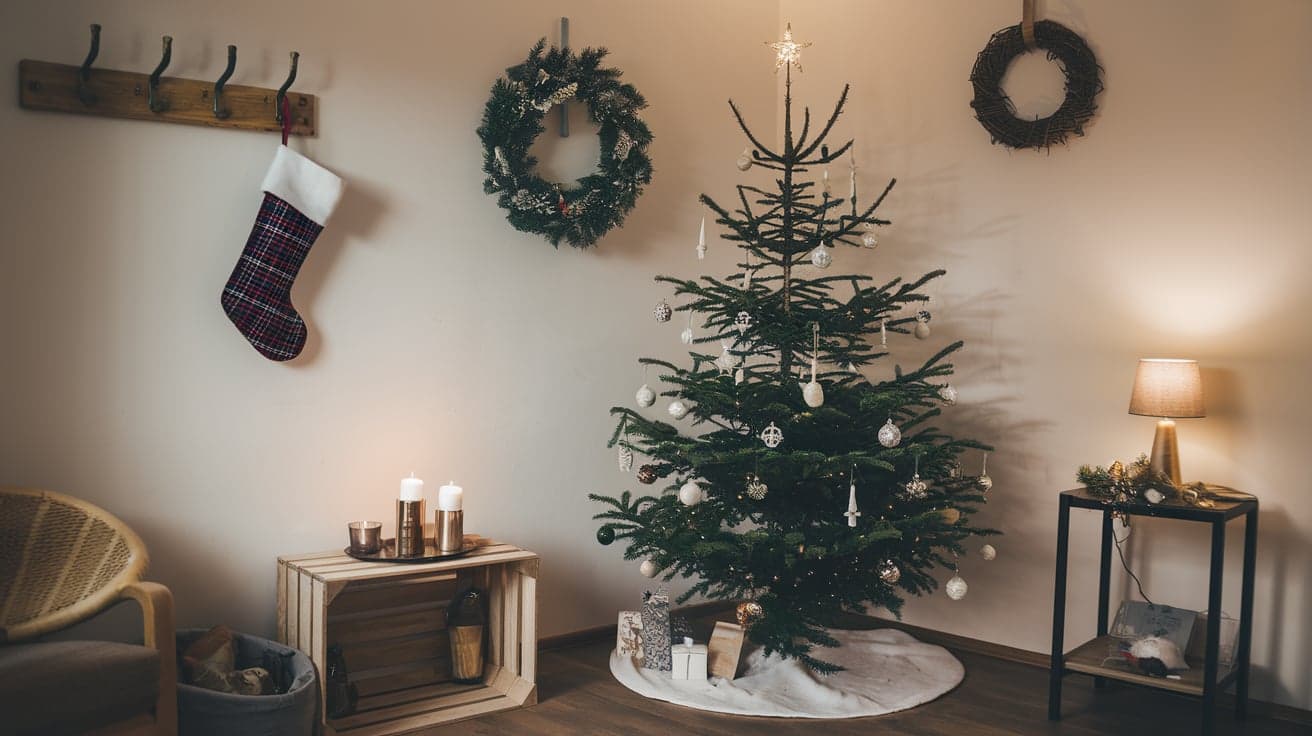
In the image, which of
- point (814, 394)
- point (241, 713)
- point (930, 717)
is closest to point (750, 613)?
point (930, 717)

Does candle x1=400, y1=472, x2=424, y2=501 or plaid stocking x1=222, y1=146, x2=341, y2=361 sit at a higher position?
plaid stocking x1=222, y1=146, x2=341, y2=361

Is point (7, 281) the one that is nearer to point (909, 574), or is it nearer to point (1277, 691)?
point (909, 574)

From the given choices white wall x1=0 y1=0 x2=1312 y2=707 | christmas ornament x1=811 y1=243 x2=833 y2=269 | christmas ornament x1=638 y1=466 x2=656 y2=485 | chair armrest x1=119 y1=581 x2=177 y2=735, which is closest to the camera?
chair armrest x1=119 y1=581 x2=177 y2=735

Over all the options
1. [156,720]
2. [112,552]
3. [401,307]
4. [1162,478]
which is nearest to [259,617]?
[112,552]

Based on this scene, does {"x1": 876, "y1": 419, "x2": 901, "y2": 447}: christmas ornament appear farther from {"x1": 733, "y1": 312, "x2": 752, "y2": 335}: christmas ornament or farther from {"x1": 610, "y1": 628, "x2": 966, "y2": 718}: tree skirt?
{"x1": 610, "y1": 628, "x2": 966, "y2": 718}: tree skirt

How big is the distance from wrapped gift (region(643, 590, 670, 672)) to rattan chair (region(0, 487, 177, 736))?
1444mm

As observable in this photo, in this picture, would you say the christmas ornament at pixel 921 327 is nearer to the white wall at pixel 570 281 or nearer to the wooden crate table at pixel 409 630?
the white wall at pixel 570 281

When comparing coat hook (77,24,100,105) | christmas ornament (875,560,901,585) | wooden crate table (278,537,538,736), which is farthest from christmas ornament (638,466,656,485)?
coat hook (77,24,100,105)

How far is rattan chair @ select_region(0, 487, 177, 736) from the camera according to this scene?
197 cm

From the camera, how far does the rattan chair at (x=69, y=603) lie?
1.97 metres

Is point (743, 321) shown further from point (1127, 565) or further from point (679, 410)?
point (1127, 565)

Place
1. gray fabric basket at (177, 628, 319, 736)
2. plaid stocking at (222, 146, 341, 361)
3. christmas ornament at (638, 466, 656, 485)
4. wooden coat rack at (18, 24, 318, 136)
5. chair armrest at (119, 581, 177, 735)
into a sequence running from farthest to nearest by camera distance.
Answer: christmas ornament at (638, 466, 656, 485)
plaid stocking at (222, 146, 341, 361)
wooden coat rack at (18, 24, 318, 136)
gray fabric basket at (177, 628, 319, 736)
chair armrest at (119, 581, 177, 735)

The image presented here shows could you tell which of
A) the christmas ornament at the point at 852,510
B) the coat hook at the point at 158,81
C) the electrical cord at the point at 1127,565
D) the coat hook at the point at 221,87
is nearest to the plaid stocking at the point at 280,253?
the coat hook at the point at 221,87

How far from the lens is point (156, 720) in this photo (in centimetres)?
215
